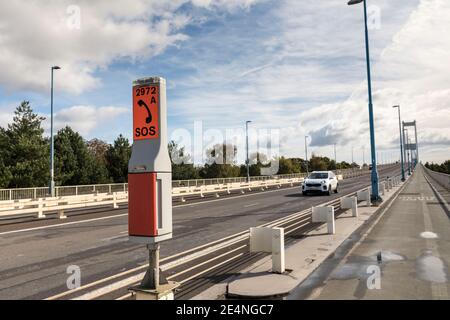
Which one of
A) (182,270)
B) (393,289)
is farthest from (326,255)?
(182,270)

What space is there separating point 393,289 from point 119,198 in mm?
20486

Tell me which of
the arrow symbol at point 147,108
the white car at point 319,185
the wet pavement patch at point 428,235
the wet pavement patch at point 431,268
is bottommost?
the wet pavement patch at point 428,235

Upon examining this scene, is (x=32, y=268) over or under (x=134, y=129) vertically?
under

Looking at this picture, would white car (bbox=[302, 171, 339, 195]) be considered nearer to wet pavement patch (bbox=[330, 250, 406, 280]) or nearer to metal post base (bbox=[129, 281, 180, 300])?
wet pavement patch (bbox=[330, 250, 406, 280])

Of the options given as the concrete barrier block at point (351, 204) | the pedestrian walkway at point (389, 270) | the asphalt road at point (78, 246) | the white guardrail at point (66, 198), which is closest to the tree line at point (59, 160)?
the white guardrail at point (66, 198)

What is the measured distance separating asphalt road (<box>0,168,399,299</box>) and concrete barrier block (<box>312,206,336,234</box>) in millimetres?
2555

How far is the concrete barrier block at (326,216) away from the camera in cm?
1211

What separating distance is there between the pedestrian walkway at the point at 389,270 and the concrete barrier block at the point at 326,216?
99 centimetres

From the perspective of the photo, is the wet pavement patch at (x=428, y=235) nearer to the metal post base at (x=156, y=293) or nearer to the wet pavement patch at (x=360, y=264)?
the wet pavement patch at (x=360, y=264)

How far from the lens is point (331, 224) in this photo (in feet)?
39.7

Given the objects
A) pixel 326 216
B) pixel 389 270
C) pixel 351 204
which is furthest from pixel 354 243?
pixel 351 204

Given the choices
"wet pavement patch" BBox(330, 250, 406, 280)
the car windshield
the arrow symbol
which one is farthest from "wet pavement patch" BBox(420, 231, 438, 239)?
the car windshield
